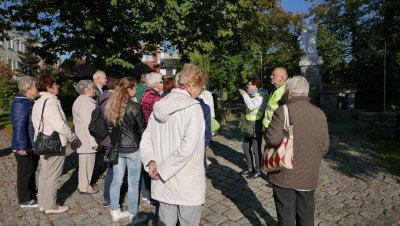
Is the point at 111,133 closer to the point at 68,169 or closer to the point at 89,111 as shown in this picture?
the point at 89,111

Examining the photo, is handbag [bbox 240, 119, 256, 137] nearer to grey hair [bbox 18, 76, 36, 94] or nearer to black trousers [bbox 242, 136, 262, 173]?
black trousers [bbox 242, 136, 262, 173]

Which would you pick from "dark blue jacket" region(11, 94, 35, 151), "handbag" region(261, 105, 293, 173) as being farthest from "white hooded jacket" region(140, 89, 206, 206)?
"dark blue jacket" region(11, 94, 35, 151)

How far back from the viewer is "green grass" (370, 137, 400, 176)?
6.89 m

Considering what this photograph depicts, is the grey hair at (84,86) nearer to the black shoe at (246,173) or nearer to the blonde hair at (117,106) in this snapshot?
the blonde hair at (117,106)

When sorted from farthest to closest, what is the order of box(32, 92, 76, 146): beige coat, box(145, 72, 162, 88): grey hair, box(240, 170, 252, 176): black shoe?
box(240, 170, 252, 176): black shoe < box(145, 72, 162, 88): grey hair < box(32, 92, 76, 146): beige coat

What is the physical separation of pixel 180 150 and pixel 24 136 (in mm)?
3241

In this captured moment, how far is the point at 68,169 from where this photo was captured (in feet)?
22.9

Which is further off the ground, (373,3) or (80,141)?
(373,3)

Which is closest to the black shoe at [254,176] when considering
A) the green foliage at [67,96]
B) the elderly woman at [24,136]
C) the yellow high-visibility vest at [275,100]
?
the yellow high-visibility vest at [275,100]

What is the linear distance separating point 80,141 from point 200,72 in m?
3.18

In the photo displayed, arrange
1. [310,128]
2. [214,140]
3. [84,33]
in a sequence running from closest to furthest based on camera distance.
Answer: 1. [310,128]
2. [214,140]
3. [84,33]

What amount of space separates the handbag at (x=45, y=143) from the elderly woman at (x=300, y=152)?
2.80m

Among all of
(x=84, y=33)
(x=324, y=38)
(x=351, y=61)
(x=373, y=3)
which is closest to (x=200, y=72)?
(x=84, y=33)

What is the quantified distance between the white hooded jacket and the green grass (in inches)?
221
